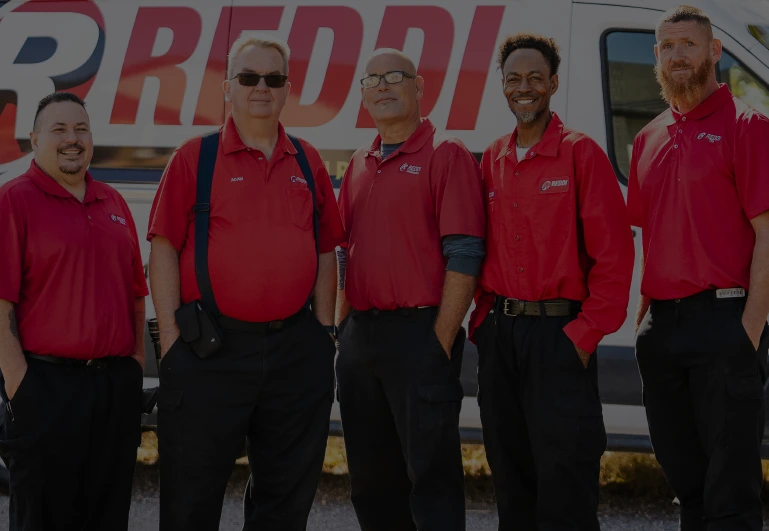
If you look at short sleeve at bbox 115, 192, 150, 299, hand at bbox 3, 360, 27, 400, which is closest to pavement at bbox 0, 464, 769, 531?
short sleeve at bbox 115, 192, 150, 299

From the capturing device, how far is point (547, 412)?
3.21m

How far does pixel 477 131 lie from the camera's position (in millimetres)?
4418

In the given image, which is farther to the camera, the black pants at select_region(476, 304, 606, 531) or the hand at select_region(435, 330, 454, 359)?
the hand at select_region(435, 330, 454, 359)

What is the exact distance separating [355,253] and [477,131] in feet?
4.06

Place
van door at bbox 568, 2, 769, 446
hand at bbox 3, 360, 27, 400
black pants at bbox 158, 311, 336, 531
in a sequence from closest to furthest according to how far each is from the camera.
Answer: hand at bbox 3, 360, 27, 400 < black pants at bbox 158, 311, 336, 531 < van door at bbox 568, 2, 769, 446

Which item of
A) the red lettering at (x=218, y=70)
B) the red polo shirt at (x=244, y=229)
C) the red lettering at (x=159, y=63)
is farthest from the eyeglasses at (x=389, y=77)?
the red lettering at (x=159, y=63)

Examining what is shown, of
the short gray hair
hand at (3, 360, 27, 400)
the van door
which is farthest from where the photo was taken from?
the van door

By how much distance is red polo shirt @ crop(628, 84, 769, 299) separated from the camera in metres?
3.14

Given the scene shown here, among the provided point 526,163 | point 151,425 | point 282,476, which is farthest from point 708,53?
point 151,425

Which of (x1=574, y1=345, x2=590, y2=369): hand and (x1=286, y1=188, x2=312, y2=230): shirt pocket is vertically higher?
(x1=286, y1=188, x2=312, y2=230): shirt pocket

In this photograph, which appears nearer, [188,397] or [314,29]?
[188,397]

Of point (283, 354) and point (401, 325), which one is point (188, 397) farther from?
point (401, 325)

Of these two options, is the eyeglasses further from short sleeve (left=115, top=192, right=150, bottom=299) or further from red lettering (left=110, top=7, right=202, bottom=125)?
red lettering (left=110, top=7, right=202, bottom=125)

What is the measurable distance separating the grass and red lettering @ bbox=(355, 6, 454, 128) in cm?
204
